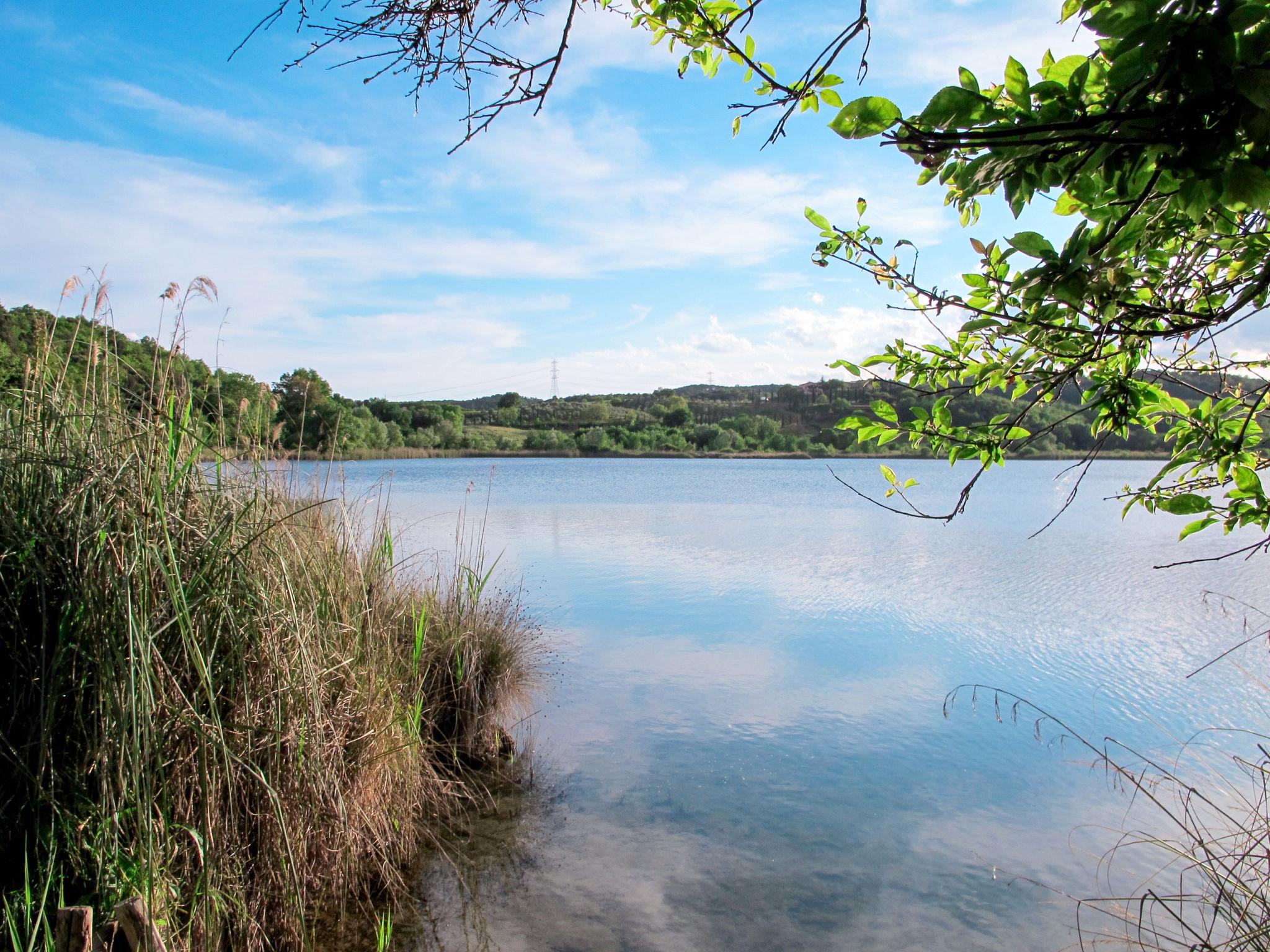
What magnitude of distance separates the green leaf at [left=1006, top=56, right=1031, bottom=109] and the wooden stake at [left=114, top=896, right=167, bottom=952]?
255 centimetres

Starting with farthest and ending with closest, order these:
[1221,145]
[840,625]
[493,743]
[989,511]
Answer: [989,511], [840,625], [493,743], [1221,145]

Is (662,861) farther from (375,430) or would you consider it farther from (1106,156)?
(375,430)

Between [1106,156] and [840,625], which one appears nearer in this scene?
[1106,156]

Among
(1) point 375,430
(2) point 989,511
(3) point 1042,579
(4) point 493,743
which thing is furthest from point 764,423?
(4) point 493,743

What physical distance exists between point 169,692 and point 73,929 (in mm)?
685

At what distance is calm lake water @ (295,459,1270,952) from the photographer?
3555mm

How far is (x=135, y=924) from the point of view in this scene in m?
1.94

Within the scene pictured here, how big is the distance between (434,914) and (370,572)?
1935 mm

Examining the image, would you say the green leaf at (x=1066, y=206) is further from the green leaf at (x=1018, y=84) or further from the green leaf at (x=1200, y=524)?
the green leaf at (x=1200, y=524)

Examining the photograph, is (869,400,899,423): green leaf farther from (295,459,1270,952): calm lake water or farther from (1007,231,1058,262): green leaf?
(295,459,1270,952): calm lake water

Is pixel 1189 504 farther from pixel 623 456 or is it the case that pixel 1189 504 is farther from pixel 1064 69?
pixel 623 456

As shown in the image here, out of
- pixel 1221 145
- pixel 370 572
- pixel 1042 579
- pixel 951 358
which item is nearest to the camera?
pixel 1221 145

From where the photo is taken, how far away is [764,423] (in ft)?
190

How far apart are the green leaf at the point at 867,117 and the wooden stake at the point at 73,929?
92.2 inches
